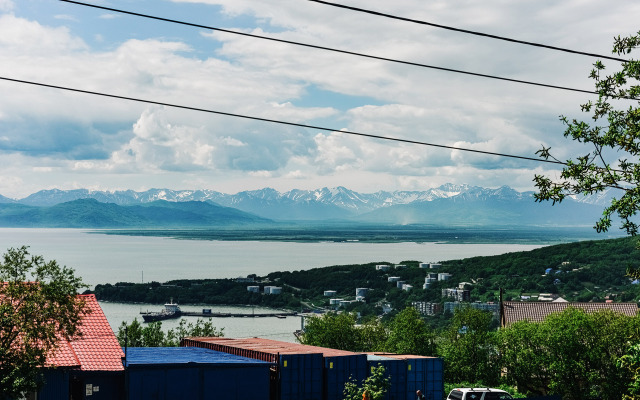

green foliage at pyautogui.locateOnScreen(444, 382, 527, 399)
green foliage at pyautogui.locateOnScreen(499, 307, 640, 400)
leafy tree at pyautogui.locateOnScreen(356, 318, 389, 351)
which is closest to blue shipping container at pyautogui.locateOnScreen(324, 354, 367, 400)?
green foliage at pyautogui.locateOnScreen(444, 382, 527, 399)

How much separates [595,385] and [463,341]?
10491 mm

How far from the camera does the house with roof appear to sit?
31.3 m

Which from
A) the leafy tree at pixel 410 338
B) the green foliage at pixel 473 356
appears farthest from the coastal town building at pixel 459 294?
the green foliage at pixel 473 356

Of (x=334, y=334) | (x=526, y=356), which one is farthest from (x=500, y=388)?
(x=334, y=334)

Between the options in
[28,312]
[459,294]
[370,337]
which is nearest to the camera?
[28,312]

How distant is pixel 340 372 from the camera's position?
3662cm

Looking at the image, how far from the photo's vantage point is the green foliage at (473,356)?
5275 centimetres

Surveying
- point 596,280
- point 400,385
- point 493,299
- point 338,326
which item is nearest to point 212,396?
point 400,385

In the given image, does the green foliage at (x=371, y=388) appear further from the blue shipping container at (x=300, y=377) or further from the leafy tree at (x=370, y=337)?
the leafy tree at (x=370, y=337)

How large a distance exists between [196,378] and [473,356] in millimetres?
26552

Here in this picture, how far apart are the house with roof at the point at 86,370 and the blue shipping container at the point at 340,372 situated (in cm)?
1003

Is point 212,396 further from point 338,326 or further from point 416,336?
point 338,326

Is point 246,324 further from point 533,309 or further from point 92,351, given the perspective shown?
point 92,351

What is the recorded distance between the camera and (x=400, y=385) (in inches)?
1487
